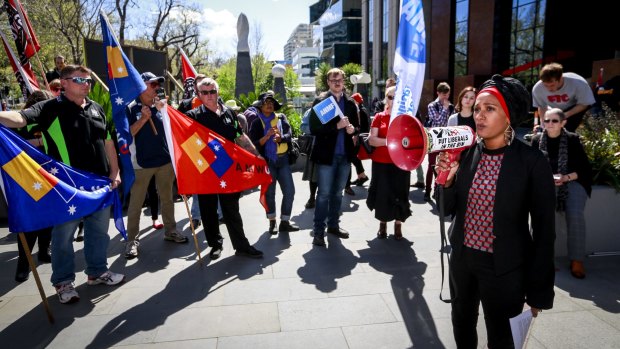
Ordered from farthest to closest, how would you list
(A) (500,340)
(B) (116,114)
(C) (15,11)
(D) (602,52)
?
1. (D) (602,52)
2. (C) (15,11)
3. (B) (116,114)
4. (A) (500,340)

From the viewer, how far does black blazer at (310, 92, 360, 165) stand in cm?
491

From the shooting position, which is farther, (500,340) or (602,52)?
(602,52)

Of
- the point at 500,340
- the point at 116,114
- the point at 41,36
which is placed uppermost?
the point at 41,36

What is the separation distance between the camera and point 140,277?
4305 mm

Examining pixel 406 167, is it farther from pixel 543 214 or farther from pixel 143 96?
pixel 143 96

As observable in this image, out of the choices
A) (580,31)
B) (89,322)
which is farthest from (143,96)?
(580,31)

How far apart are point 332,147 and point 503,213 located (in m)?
3.04

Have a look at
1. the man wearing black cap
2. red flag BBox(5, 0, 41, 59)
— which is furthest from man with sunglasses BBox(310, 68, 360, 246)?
red flag BBox(5, 0, 41, 59)

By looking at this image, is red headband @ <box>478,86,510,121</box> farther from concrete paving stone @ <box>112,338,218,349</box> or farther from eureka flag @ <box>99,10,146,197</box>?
eureka flag @ <box>99,10,146,197</box>

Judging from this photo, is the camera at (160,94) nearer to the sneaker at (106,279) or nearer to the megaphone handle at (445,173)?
the sneaker at (106,279)

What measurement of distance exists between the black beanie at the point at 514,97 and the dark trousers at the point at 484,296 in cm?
75

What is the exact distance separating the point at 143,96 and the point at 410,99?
324 centimetres

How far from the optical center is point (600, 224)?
14.9 feet

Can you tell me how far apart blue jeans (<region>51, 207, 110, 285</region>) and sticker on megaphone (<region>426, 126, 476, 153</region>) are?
3.22 meters
